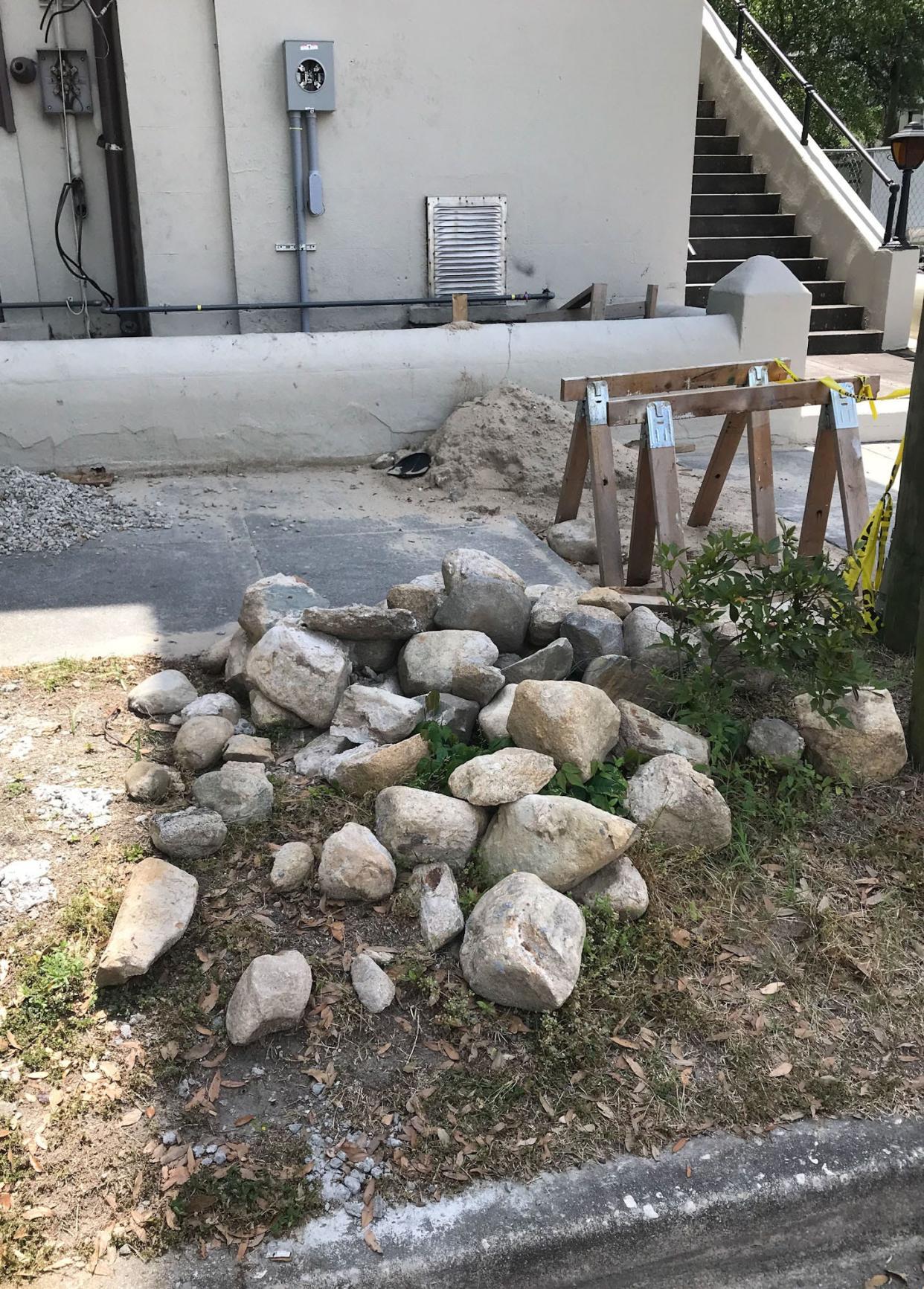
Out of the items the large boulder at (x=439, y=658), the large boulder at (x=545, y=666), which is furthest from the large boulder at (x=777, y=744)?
the large boulder at (x=439, y=658)

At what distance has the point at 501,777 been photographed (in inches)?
117

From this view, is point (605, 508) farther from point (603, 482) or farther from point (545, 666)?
point (545, 666)

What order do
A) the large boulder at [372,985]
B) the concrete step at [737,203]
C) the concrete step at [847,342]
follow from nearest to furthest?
the large boulder at [372,985] → the concrete step at [847,342] → the concrete step at [737,203]

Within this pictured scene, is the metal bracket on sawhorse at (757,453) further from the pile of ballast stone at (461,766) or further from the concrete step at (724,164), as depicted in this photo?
the concrete step at (724,164)

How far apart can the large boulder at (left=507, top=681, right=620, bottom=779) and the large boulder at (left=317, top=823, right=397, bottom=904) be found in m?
0.55

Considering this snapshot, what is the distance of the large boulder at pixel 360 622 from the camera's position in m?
3.58

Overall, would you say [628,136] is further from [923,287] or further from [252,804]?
[252,804]

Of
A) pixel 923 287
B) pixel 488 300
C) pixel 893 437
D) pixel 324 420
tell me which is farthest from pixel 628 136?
pixel 923 287

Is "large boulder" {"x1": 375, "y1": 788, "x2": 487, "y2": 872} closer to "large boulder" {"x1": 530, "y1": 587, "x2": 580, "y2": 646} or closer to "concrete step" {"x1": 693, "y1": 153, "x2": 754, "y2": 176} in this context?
"large boulder" {"x1": 530, "y1": 587, "x2": 580, "y2": 646}

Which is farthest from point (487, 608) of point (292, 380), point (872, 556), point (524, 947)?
point (292, 380)

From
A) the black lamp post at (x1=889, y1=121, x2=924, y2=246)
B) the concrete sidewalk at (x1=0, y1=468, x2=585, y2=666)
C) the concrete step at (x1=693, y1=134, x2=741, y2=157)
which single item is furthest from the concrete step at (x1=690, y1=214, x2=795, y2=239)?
the concrete sidewalk at (x1=0, y1=468, x2=585, y2=666)

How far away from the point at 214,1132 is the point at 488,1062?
60 cm

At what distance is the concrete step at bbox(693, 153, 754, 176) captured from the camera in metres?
11.8

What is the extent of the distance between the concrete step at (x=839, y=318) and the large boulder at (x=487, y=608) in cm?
798
